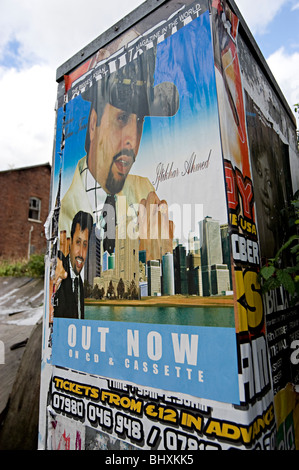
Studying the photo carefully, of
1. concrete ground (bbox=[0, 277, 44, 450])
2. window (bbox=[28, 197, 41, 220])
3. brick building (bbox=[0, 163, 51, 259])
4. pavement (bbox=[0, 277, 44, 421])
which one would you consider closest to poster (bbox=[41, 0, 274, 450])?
concrete ground (bbox=[0, 277, 44, 450])

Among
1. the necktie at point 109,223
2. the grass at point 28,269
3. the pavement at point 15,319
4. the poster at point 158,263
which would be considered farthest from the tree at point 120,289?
the grass at point 28,269

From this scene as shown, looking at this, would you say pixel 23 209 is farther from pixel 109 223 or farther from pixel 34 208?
pixel 109 223

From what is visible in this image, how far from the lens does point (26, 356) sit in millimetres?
4086

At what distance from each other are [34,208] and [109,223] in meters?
16.3

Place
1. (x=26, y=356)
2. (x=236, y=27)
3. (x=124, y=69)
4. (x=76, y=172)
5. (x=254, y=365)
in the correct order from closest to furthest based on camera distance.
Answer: (x=254, y=365), (x=236, y=27), (x=124, y=69), (x=76, y=172), (x=26, y=356)

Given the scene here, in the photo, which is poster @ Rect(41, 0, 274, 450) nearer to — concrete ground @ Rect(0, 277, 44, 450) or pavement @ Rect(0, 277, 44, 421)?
concrete ground @ Rect(0, 277, 44, 450)

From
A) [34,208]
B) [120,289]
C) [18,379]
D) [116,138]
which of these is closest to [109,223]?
[120,289]

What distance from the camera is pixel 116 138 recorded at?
2.98 meters

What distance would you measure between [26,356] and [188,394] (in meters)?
2.79

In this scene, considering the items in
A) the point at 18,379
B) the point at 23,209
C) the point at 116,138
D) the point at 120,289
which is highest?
the point at 23,209

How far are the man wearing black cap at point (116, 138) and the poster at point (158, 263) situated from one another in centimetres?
1
